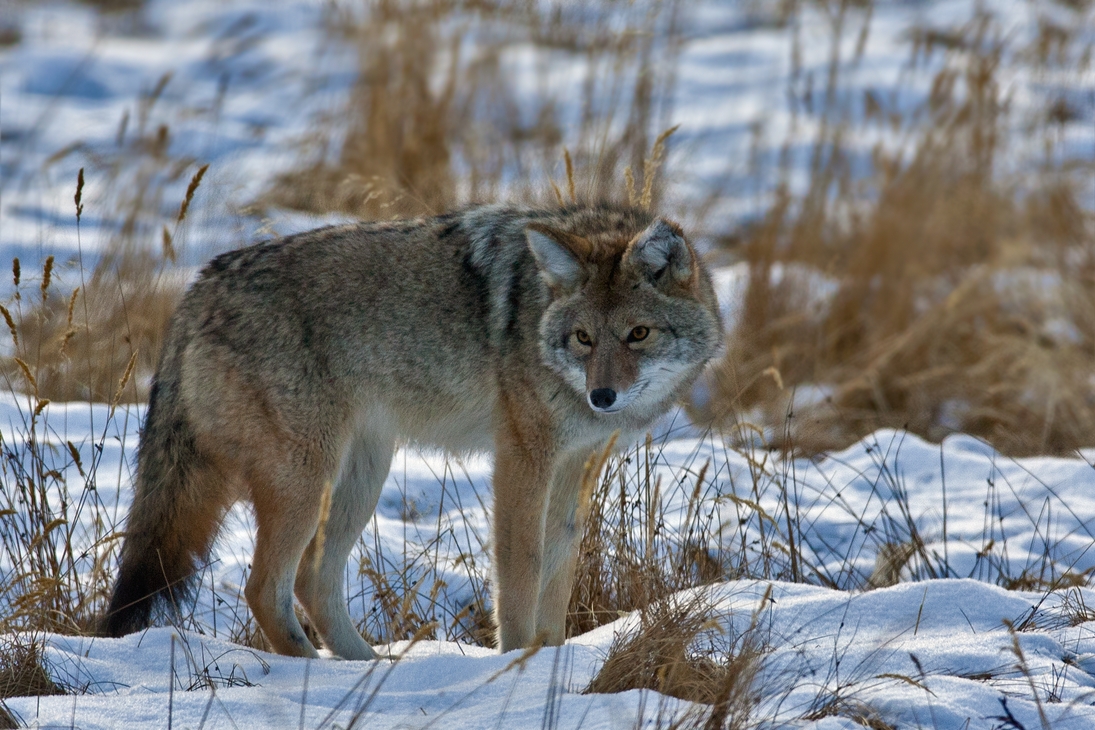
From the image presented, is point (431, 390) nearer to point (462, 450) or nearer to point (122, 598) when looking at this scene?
point (462, 450)

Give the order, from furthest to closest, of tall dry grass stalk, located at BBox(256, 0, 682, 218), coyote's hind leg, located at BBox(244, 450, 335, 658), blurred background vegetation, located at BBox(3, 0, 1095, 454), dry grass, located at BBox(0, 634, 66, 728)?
tall dry grass stalk, located at BBox(256, 0, 682, 218), blurred background vegetation, located at BBox(3, 0, 1095, 454), coyote's hind leg, located at BBox(244, 450, 335, 658), dry grass, located at BBox(0, 634, 66, 728)

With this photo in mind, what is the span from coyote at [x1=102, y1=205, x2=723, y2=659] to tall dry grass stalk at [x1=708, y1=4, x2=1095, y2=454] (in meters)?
3.07

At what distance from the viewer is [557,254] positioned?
12.5 feet

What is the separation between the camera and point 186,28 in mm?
14750

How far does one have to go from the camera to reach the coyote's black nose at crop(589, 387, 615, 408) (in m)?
3.59

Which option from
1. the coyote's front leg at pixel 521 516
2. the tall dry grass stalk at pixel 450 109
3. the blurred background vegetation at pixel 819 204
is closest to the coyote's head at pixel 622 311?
the coyote's front leg at pixel 521 516

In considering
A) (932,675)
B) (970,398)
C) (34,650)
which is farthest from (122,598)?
(970,398)

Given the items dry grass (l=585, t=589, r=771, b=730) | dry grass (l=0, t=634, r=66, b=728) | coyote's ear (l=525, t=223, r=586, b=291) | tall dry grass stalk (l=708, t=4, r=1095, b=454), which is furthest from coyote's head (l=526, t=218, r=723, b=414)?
tall dry grass stalk (l=708, t=4, r=1095, b=454)

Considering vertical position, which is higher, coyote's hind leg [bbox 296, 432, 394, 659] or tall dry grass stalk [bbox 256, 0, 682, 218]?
tall dry grass stalk [bbox 256, 0, 682, 218]

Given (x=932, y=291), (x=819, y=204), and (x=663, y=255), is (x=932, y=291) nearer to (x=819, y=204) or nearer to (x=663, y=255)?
(x=819, y=204)

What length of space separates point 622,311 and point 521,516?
31.8 inches

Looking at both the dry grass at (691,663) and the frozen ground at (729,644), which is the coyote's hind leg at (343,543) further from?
the dry grass at (691,663)

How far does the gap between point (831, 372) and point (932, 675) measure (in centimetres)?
498

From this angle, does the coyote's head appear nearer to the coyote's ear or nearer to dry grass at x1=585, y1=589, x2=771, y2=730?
the coyote's ear
